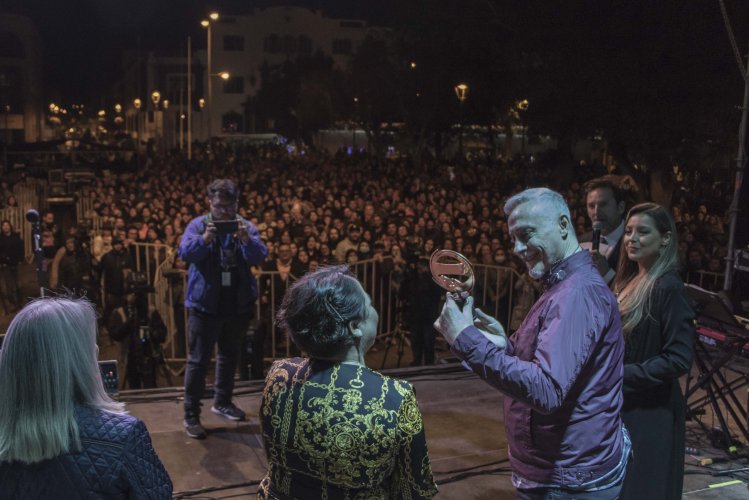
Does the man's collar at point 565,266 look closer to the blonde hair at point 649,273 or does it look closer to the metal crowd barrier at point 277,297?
the blonde hair at point 649,273

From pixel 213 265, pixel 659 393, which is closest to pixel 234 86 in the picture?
pixel 213 265

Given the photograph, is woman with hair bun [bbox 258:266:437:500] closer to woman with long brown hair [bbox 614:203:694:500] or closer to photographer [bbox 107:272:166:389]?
woman with long brown hair [bbox 614:203:694:500]

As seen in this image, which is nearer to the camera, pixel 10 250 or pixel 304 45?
pixel 10 250

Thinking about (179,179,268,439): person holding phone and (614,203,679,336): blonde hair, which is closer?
(614,203,679,336): blonde hair

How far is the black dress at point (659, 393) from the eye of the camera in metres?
2.89

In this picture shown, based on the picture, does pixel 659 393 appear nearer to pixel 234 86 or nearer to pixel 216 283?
pixel 216 283

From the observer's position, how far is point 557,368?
6.68 ft

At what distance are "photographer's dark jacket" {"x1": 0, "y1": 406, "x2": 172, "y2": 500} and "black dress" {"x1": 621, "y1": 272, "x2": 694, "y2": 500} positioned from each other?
1.89 metres

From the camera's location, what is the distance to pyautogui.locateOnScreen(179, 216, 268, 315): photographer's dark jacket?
16.1 feet

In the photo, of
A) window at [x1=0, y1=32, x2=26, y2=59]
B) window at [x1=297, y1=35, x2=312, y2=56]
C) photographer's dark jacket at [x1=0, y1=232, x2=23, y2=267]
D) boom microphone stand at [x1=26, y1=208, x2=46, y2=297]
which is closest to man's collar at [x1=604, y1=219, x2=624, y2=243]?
boom microphone stand at [x1=26, y1=208, x2=46, y2=297]

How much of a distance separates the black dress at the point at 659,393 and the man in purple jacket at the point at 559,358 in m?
0.68

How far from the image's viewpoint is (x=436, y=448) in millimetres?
4836

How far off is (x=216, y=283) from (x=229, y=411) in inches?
37.5

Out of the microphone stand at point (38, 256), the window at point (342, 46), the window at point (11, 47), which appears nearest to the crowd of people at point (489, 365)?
the microphone stand at point (38, 256)
